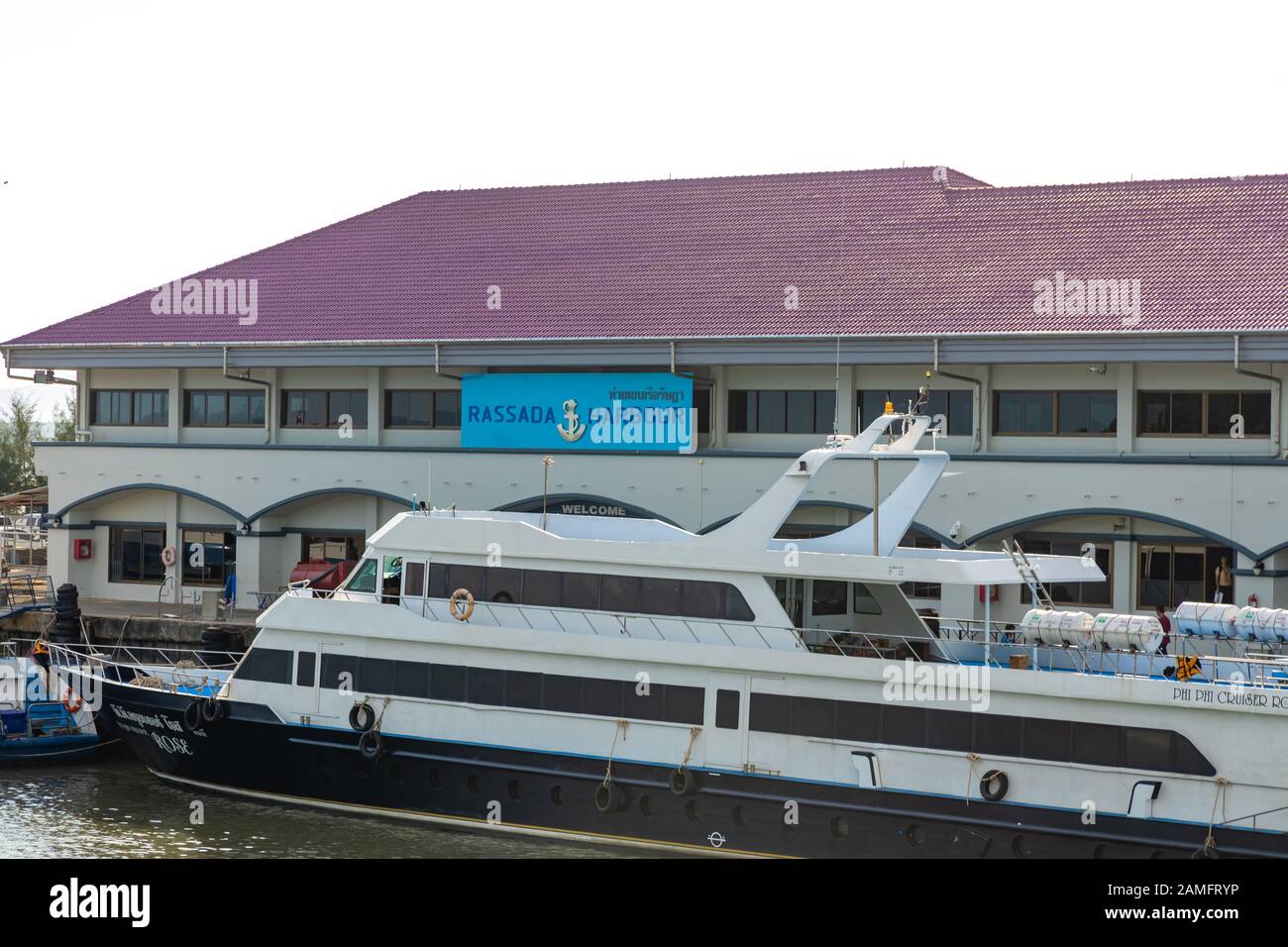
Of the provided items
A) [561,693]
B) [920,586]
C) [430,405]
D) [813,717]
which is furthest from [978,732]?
[430,405]

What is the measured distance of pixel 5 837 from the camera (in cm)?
2052

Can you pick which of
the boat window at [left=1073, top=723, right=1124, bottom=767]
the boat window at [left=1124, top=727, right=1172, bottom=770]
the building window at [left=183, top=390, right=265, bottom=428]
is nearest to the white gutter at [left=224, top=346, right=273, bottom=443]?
the building window at [left=183, top=390, right=265, bottom=428]

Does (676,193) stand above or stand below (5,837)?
above

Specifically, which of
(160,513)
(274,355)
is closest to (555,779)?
(274,355)

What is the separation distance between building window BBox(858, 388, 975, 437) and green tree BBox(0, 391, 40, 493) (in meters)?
50.2

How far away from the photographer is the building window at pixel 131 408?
35.3 meters

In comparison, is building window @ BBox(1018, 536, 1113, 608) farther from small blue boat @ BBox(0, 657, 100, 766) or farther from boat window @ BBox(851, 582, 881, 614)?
small blue boat @ BBox(0, 657, 100, 766)

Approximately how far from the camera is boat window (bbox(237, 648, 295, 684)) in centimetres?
2144

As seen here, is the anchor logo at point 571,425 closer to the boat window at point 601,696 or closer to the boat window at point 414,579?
the boat window at point 414,579

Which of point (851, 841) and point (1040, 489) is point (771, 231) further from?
point (851, 841)

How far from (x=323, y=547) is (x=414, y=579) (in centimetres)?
1348

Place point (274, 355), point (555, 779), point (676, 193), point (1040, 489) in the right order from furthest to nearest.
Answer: point (676, 193), point (274, 355), point (1040, 489), point (555, 779)
